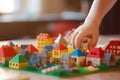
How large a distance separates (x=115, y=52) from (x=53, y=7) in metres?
2.28

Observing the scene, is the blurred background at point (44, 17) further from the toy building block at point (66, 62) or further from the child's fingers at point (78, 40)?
the toy building block at point (66, 62)

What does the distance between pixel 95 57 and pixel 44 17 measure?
7.35 ft

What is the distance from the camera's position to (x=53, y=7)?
120 inches

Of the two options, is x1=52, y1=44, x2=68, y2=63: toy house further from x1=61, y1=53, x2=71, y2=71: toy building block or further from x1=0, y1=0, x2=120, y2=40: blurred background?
x1=0, y1=0, x2=120, y2=40: blurred background

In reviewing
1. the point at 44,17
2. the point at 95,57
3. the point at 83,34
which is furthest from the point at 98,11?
the point at 44,17

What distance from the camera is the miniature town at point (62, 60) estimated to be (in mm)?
670

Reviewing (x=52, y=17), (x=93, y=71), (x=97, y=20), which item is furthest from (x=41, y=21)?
(x=93, y=71)

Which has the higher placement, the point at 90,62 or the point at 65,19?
the point at 65,19

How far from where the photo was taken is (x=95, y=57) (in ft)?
2.43

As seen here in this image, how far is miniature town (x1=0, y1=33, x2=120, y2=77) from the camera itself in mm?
670

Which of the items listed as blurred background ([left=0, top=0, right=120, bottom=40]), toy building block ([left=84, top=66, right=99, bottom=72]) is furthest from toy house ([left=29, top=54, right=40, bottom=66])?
blurred background ([left=0, top=0, right=120, bottom=40])

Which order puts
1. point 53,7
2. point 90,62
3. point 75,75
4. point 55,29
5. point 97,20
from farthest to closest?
point 53,7, point 55,29, point 97,20, point 90,62, point 75,75

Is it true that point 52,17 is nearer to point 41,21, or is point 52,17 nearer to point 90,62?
point 41,21

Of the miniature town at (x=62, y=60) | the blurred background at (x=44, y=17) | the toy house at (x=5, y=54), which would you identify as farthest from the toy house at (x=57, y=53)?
the blurred background at (x=44, y=17)
